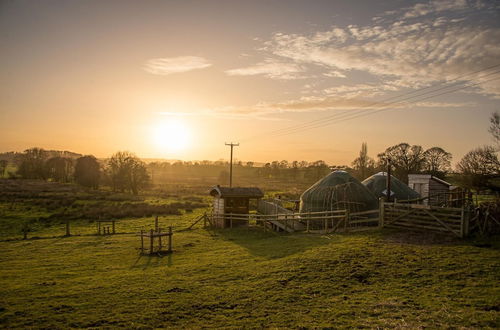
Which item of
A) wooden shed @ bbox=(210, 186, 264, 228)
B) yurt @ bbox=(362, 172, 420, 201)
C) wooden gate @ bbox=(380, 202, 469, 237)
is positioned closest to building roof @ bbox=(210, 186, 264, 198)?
wooden shed @ bbox=(210, 186, 264, 228)

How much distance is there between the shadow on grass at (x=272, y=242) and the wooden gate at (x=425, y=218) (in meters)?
3.86

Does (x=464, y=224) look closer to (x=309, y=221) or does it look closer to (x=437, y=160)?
(x=309, y=221)

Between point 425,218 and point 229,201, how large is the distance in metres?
18.6

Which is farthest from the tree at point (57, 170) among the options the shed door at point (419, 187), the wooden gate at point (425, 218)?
the wooden gate at point (425, 218)

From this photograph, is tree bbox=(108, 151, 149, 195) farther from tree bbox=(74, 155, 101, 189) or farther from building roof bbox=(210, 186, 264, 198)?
building roof bbox=(210, 186, 264, 198)

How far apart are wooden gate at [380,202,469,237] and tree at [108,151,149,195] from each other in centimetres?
6063

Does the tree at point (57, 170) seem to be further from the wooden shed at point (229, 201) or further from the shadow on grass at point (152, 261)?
the shadow on grass at point (152, 261)

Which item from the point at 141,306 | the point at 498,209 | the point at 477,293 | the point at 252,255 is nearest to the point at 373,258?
the point at 477,293

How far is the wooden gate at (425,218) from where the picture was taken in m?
17.8

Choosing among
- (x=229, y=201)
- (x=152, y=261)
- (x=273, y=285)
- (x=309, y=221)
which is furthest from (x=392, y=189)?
(x=152, y=261)

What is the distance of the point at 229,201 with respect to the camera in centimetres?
3300

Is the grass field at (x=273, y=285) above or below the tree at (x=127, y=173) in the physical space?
below

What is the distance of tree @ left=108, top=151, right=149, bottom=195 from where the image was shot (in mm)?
71688

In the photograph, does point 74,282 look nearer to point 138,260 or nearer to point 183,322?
point 138,260
